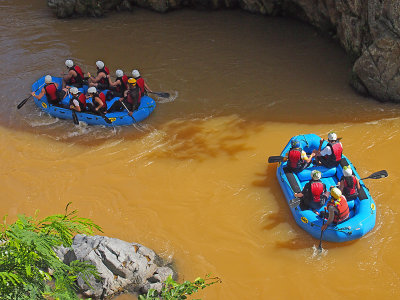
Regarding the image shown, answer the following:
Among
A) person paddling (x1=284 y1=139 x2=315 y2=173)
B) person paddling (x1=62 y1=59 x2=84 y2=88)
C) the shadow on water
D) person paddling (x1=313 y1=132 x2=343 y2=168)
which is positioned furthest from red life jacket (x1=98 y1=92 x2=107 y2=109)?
person paddling (x1=313 y1=132 x2=343 y2=168)

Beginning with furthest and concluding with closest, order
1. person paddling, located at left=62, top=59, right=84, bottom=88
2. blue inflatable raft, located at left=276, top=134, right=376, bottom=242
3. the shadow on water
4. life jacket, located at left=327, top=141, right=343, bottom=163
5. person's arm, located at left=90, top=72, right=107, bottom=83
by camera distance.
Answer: person paddling, located at left=62, top=59, right=84, bottom=88 → person's arm, located at left=90, top=72, right=107, bottom=83 → the shadow on water → life jacket, located at left=327, top=141, right=343, bottom=163 → blue inflatable raft, located at left=276, top=134, right=376, bottom=242

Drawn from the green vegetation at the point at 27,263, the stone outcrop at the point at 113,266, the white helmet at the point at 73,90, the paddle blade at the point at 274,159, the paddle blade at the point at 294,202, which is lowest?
the stone outcrop at the point at 113,266

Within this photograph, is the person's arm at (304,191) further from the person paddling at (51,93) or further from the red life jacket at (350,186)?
the person paddling at (51,93)

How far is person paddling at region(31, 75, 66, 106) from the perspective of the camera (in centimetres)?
1049

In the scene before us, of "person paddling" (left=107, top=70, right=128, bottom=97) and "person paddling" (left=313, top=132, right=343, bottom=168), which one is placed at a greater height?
"person paddling" (left=107, top=70, right=128, bottom=97)

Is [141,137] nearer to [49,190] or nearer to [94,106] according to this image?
[94,106]

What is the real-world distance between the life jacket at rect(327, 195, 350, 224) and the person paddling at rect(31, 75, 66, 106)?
7012 millimetres

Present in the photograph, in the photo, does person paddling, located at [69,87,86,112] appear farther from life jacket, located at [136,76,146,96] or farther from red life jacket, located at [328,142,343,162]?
red life jacket, located at [328,142,343,162]

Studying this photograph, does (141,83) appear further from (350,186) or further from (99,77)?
(350,186)

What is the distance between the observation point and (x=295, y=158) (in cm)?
813

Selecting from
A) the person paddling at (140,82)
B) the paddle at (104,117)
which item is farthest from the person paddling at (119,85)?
the paddle at (104,117)

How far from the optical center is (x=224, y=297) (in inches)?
270

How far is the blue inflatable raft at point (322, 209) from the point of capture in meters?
7.19

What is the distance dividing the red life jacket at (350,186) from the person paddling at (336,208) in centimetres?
38
